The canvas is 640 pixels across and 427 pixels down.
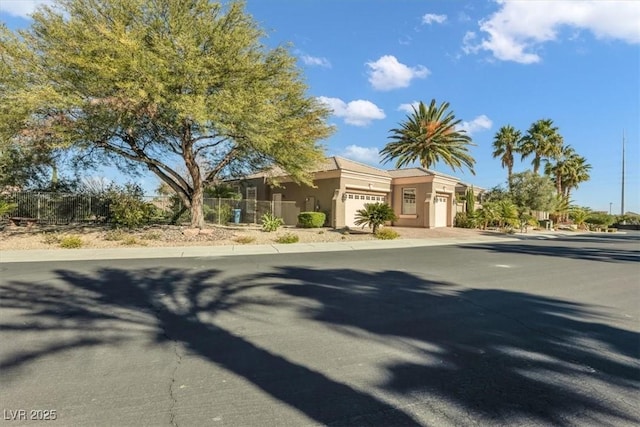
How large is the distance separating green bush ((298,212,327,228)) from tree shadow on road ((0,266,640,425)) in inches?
625

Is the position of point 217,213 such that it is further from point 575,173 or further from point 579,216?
point 575,173

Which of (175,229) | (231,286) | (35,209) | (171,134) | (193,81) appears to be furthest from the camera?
(35,209)

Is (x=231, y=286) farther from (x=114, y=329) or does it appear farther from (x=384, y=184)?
(x=384, y=184)

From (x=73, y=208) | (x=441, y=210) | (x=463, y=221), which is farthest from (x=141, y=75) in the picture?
(x=463, y=221)

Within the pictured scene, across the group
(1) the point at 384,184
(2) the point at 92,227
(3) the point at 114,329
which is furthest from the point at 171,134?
(1) the point at 384,184

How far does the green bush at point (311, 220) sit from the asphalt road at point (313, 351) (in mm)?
16156

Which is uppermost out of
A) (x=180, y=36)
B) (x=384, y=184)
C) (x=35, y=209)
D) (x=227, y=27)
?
(x=227, y=27)

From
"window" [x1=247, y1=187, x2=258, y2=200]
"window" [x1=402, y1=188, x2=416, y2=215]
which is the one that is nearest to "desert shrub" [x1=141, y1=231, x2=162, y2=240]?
"window" [x1=247, y1=187, x2=258, y2=200]

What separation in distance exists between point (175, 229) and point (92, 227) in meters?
4.28

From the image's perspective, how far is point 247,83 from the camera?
16.3m

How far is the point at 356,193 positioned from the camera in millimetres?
28156

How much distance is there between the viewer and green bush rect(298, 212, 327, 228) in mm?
25750

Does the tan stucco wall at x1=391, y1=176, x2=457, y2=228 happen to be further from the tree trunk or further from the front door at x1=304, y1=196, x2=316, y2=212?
the tree trunk

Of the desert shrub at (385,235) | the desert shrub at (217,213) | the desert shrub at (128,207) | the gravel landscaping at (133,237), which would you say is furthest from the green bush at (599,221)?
the desert shrub at (128,207)
